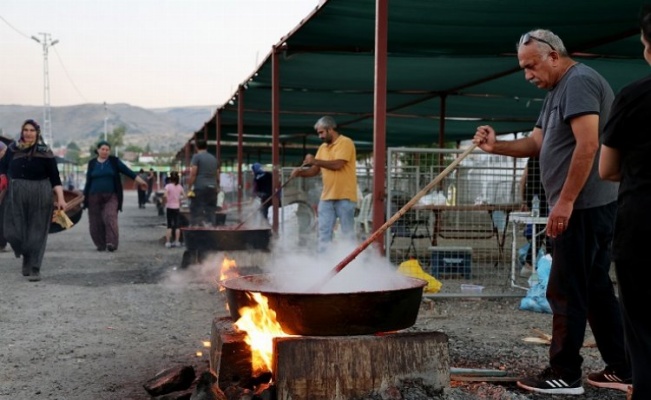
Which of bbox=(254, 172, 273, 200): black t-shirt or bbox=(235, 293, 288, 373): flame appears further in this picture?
bbox=(254, 172, 273, 200): black t-shirt

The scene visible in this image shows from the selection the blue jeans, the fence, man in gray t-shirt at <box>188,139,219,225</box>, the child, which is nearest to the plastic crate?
the fence

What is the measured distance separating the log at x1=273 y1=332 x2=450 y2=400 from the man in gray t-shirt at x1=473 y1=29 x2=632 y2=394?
31.5 inches

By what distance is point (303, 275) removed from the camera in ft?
14.3

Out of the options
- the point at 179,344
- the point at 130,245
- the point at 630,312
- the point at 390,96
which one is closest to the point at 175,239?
the point at 130,245

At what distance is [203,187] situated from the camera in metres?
12.0

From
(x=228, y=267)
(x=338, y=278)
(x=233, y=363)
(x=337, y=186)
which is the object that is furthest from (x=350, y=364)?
(x=228, y=267)

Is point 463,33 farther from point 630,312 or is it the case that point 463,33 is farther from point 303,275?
point 630,312

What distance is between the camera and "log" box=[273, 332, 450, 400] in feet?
11.0

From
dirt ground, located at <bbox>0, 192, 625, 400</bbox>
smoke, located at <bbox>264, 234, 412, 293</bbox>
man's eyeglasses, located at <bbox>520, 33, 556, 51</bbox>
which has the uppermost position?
man's eyeglasses, located at <bbox>520, 33, 556, 51</bbox>

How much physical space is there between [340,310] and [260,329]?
1.79ft

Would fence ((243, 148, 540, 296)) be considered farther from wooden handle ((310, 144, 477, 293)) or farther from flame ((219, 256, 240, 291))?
wooden handle ((310, 144, 477, 293))

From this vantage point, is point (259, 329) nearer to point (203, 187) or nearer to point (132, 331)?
→ point (132, 331)

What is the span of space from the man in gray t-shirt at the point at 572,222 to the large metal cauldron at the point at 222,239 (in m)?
4.89

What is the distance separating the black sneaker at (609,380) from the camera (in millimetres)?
3879
